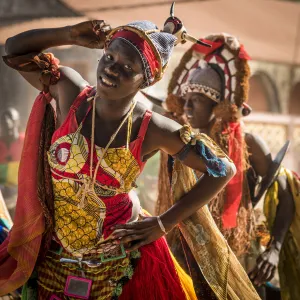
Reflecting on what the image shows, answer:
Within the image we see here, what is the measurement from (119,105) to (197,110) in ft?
4.89

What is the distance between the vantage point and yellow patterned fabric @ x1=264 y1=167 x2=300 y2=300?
4.52 m

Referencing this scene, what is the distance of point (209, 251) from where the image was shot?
340cm

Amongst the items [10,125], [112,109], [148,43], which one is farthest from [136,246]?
[10,125]

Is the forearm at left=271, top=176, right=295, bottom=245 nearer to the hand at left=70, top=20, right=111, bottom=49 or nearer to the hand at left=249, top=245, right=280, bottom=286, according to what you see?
the hand at left=249, top=245, right=280, bottom=286

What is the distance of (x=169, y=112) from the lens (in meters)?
4.65

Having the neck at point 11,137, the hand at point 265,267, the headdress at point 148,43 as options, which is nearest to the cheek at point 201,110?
the hand at point 265,267

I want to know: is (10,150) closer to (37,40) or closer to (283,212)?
(283,212)

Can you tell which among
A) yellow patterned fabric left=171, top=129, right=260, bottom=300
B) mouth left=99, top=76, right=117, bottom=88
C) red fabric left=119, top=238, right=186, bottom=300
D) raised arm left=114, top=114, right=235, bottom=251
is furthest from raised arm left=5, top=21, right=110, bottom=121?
red fabric left=119, top=238, right=186, bottom=300

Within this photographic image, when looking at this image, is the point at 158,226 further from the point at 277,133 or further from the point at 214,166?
the point at 277,133

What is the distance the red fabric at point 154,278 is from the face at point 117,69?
0.90 m

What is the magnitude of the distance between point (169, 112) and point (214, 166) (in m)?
1.56

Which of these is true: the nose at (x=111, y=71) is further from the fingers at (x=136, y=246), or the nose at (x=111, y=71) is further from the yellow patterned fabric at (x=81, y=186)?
the fingers at (x=136, y=246)

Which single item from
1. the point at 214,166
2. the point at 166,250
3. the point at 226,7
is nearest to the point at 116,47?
the point at 214,166

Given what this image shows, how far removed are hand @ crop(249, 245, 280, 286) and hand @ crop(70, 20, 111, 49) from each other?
197 centimetres
